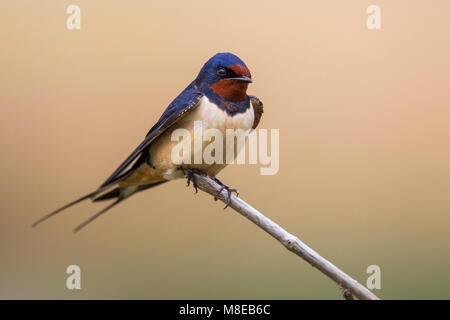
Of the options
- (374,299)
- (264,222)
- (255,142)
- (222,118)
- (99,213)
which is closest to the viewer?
(374,299)

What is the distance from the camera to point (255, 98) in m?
1.86

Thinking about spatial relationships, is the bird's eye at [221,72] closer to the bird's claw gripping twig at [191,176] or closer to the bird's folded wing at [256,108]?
the bird's folded wing at [256,108]

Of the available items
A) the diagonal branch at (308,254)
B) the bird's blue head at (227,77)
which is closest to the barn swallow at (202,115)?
the bird's blue head at (227,77)

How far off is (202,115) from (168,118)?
107mm

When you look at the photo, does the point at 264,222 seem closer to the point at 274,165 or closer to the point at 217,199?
the point at 217,199

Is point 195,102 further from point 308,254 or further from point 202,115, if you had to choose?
point 308,254

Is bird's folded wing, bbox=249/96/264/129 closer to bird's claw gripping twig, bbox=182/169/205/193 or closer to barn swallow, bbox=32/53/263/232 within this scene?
barn swallow, bbox=32/53/263/232

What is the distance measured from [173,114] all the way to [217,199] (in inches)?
11.6

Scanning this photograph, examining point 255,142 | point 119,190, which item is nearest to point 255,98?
point 255,142

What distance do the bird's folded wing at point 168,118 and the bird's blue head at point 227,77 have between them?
0.19 ft

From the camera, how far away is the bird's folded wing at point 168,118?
1634mm

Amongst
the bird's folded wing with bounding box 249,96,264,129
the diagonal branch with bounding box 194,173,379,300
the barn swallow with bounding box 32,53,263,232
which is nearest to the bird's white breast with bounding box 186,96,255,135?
the barn swallow with bounding box 32,53,263,232

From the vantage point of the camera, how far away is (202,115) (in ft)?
5.47

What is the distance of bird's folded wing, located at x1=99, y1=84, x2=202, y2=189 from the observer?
1.63 meters
